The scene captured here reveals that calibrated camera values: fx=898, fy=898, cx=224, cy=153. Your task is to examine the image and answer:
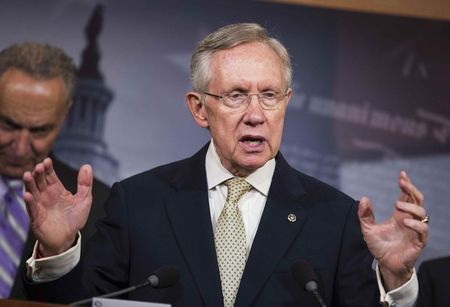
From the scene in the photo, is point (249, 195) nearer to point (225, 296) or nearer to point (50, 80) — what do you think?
point (225, 296)

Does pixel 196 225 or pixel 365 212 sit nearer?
pixel 365 212

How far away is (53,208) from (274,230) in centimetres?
74

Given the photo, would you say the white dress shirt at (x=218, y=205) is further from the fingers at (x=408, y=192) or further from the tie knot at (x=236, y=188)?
the fingers at (x=408, y=192)

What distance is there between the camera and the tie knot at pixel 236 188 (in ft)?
10.2

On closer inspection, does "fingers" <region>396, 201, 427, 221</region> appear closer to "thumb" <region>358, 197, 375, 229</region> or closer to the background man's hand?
the background man's hand

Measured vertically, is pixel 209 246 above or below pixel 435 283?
above

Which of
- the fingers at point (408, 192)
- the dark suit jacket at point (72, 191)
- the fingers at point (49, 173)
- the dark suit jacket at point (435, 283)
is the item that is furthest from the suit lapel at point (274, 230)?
the dark suit jacket at point (72, 191)

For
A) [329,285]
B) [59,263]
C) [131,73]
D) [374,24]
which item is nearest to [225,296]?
[329,285]

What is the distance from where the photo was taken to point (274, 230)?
9.87 ft

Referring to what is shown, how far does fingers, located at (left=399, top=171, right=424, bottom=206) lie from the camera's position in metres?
2.60

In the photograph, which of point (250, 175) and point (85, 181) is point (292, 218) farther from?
point (85, 181)

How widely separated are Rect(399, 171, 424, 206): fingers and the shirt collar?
0.63 m

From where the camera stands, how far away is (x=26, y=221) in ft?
14.4

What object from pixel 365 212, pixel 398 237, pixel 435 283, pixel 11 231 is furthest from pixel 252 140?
pixel 11 231
